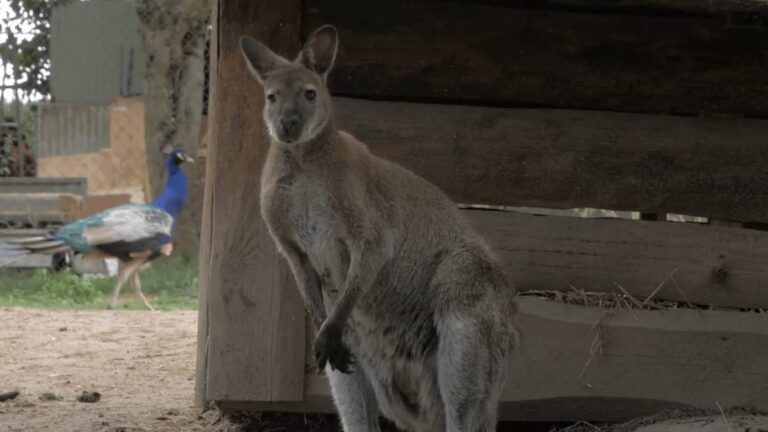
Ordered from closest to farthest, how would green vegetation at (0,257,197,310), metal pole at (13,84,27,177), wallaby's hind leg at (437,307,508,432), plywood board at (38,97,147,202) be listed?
wallaby's hind leg at (437,307,508,432)
green vegetation at (0,257,197,310)
metal pole at (13,84,27,177)
plywood board at (38,97,147,202)

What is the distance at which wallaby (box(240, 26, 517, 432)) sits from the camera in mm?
4090

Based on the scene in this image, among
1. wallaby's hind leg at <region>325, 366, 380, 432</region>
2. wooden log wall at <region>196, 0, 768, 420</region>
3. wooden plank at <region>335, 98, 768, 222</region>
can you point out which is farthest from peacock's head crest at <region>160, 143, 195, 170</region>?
wallaby's hind leg at <region>325, 366, 380, 432</region>

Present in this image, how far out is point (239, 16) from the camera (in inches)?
193

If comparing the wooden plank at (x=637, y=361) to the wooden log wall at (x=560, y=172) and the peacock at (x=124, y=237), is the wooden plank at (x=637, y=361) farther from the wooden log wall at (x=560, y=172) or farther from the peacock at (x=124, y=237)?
the peacock at (x=124, y=237)

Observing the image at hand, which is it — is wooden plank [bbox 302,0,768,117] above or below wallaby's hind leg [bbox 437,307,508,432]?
above

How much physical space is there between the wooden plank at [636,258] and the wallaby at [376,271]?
0.78 m

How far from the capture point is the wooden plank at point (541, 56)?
5059mm

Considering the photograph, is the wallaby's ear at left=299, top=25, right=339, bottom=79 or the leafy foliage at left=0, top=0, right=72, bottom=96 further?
the leafy foliage at left=0, top=0, right=72, bottom=96

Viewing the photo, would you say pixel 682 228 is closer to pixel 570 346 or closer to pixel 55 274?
pixel 570 346

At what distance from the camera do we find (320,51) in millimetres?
4273

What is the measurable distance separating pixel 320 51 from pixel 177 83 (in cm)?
835

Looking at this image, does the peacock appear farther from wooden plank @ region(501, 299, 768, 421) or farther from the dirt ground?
wooden plank @ region(501, 299, 768, 421)

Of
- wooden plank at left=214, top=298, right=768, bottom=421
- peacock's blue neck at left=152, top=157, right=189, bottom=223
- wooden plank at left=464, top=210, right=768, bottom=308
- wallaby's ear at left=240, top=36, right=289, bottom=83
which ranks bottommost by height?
peacock's blue neck at left=152, top=157, right=189, bottom=223

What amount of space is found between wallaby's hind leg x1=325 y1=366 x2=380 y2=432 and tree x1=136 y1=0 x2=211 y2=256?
8334 mm
